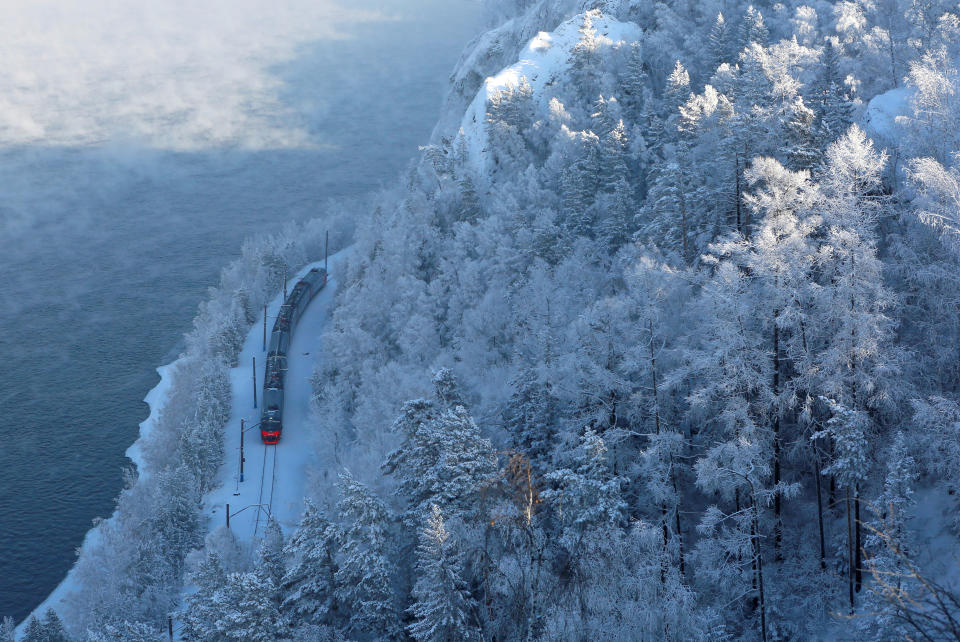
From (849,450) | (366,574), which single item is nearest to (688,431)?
(849,450)

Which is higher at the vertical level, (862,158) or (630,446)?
(862,158)

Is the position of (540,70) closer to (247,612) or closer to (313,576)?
(313,576)

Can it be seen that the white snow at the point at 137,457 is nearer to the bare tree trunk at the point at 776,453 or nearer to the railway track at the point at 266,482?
the railway track at the point at 266,482

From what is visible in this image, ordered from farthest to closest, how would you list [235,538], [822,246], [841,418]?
[235,538] → [822,246] → [841,418]

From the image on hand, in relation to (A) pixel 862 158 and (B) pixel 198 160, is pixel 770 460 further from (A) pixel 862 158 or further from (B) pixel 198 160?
(B) pixel 198 160

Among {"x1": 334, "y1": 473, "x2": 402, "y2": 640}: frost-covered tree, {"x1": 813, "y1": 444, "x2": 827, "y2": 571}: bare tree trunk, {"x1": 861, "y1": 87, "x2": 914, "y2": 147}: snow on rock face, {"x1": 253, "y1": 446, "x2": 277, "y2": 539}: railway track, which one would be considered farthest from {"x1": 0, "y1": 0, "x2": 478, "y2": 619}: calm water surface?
{"x1": 861, "y1": 87, "x2": 914, "y2": 147}: snow on rock face

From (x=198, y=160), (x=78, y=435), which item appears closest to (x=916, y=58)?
(x=78, y=435)
